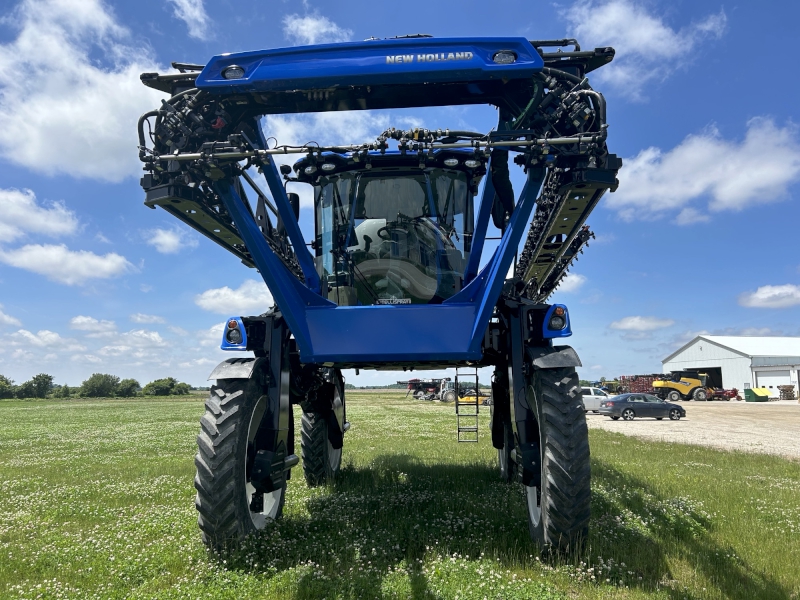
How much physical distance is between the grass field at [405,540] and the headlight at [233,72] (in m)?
4.25

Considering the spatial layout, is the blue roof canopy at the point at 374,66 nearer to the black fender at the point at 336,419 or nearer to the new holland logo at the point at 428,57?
the new holland logo at the point at 428,57

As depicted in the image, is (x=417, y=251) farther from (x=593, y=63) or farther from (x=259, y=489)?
(x=259, y=489)

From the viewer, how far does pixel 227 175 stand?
499cm

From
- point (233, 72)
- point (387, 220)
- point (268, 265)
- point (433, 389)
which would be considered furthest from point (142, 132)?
point (433, 389)

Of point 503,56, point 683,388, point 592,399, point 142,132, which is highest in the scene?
point 503,56

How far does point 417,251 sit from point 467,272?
2.42 ft

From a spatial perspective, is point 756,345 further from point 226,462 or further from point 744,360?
point 226,462

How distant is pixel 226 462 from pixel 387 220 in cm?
304

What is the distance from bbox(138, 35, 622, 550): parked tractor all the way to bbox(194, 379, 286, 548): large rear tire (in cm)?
2

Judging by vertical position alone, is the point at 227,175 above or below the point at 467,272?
above

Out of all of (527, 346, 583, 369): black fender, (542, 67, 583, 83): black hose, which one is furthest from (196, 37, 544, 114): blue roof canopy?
(527, 346, 583, 369): black fender

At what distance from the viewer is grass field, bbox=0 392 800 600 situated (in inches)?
164

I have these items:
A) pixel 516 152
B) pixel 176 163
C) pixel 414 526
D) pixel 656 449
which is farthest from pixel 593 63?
pixel 656 449

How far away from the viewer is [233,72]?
4906 millimetres
